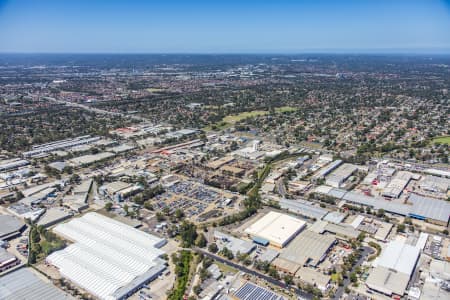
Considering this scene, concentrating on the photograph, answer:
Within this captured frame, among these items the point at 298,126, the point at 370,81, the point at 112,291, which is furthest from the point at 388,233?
the point at 370,81

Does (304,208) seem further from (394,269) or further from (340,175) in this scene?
(394,269)

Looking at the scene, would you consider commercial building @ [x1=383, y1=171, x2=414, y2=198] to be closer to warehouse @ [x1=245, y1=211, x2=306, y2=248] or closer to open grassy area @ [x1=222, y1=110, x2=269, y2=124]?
warehouse @ [x1=245, y1=211, x2=306, y2=248]

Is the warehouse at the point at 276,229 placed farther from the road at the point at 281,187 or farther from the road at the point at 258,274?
the road at the point at 281,187

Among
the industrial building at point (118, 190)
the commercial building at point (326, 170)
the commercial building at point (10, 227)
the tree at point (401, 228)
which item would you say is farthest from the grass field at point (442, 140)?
the commercial building at point (10, 227)

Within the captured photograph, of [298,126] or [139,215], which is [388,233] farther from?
[298,126]

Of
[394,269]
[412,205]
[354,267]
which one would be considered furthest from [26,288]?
[412,205]

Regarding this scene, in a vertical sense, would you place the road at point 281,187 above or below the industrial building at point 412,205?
below
